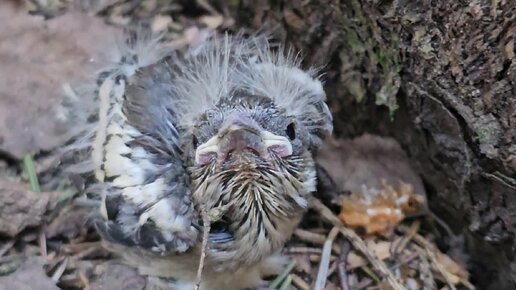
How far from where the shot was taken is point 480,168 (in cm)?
225

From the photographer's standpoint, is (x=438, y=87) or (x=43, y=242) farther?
(x=43, y=242)

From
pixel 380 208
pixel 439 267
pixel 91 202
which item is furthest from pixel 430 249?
pixel 91 202

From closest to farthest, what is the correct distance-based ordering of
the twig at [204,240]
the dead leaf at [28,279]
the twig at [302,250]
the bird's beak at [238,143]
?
the bird's beak at [238,143] → the twig at [204,240] → the dead leaf at [28,279] → the twig at [302,250]

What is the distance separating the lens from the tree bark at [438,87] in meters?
2.00

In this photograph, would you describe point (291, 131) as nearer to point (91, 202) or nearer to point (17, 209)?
point (91, 202)

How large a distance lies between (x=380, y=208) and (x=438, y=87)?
588 millimetres

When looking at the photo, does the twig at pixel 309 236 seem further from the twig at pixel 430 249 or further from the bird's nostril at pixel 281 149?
the bird's nostril at pixel 281 149

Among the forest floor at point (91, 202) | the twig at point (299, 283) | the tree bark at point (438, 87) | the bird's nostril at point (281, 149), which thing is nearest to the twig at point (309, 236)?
the forest floor at point (91, 202)

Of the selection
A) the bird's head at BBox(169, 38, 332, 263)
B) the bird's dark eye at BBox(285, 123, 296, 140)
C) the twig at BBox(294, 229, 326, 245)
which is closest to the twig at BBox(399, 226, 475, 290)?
the twig at BBox(294, 229, 326, 245)

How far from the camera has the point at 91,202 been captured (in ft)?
7.95

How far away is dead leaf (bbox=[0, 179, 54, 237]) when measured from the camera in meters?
2.46

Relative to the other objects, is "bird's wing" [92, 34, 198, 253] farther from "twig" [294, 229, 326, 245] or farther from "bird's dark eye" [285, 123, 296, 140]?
"twig" [294, 229, 326, 245]

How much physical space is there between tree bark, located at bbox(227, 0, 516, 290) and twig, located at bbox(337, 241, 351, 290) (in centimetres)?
33

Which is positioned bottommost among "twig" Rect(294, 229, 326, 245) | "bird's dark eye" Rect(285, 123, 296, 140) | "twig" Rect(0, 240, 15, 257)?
"twig" Rect(0, 240, 15, 257)
